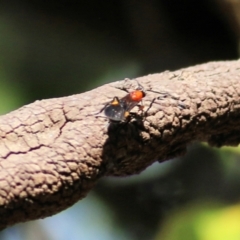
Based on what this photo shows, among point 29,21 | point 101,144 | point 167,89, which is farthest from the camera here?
→ point 29,21

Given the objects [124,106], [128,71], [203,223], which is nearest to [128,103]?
[124,106]

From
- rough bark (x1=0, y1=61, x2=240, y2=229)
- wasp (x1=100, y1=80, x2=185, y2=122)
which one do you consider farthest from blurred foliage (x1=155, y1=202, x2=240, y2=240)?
wasp (x1=100, y1=80, x2=185, y2=122)

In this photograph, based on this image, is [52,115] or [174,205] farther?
[174,205]

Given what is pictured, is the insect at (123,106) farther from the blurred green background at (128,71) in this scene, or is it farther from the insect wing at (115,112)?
the blurred green background at (128,71)

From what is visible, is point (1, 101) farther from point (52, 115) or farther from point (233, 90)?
point (233, 90)

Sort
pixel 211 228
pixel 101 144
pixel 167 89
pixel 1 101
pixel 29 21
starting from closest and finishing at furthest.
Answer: pixel 101 144 → pixel 167 89 → pixel 211 228 → pixel 1 101 → pixel 29 21

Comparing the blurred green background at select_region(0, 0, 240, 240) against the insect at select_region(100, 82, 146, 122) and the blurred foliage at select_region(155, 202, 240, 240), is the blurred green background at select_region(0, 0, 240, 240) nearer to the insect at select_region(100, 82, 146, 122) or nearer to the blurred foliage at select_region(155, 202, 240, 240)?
the blurred foliage at select_region(155, 202, 240, 240)

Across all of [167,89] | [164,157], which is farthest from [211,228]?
[167,89]

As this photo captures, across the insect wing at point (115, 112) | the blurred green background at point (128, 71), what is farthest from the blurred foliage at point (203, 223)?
the insect wing at point (115, 112)
